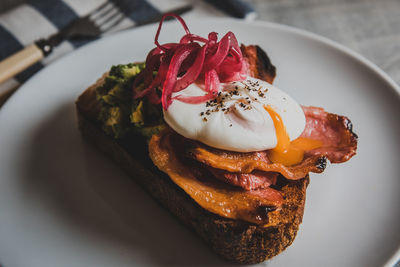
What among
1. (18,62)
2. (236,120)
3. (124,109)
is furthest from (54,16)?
(236,120)

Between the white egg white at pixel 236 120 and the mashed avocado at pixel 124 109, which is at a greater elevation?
the mashed avocado at pixel 124 109

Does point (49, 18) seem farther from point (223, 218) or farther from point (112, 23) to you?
point (223, 218)

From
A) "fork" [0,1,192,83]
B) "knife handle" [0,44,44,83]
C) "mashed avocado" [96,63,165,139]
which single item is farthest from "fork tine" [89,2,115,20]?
"mashed avocado" [96,63,165,139]

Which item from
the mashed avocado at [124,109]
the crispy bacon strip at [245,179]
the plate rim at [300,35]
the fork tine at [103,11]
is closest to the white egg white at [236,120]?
the crispy bacon strip at [245,179]

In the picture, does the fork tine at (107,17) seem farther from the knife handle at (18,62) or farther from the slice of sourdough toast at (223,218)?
the slice of sourdough toast at (223,218)

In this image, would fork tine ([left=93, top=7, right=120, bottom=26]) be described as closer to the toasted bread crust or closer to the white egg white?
the toasted bread crust

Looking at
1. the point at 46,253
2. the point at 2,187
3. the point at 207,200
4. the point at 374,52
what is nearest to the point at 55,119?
the point at 2,187

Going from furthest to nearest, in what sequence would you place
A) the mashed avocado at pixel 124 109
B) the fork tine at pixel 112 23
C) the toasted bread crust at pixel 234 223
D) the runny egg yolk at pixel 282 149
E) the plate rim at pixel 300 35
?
the fork tine at pixel 112 23, the plate rim at pixel 300 35, the mashed avocado at pixel 124 109, the runny egg yolk at pixel 282 149, the toasted bread crust at pixel 234 223
